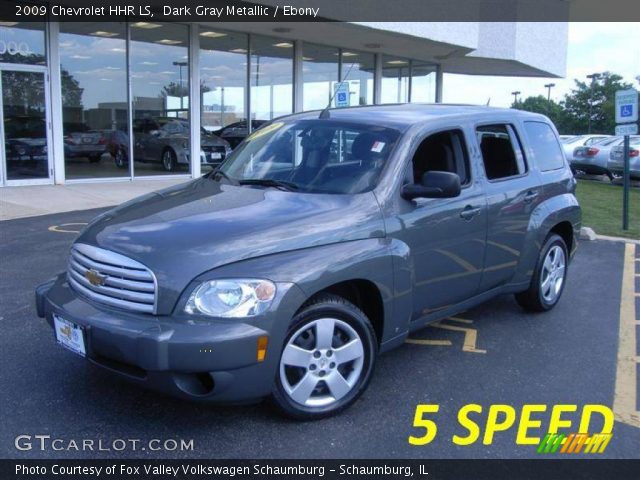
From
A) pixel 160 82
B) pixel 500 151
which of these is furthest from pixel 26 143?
pixel 500 151

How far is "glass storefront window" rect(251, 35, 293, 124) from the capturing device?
1811 centimetres

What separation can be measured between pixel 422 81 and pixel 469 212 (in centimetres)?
2228

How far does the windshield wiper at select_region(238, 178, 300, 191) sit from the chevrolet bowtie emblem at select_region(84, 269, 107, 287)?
49.4 inches

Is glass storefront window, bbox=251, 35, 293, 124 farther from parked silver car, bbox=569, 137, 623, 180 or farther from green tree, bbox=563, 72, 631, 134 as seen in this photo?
green tree, bbox=563, 72, 631, 134

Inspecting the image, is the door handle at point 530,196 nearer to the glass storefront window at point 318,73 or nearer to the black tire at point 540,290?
the black tire at point 540,290

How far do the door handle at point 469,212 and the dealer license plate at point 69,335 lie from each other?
8.41 feet

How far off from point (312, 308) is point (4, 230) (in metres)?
6.78

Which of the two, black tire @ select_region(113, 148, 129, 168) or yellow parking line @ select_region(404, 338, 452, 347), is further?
black tire @ select_region(113, 148, 129, 168)

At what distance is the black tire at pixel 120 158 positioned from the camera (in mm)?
14945

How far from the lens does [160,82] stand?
51.3 feet

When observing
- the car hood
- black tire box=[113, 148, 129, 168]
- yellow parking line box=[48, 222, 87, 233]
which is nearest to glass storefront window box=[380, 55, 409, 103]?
black tire box=[113, 148, 129, 168]

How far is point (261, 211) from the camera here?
3.55 m

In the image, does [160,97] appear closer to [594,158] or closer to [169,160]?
[169,160]
